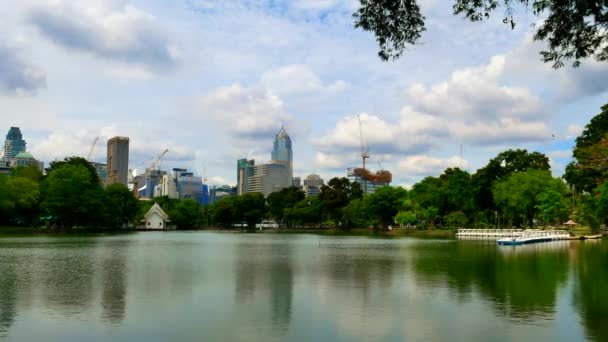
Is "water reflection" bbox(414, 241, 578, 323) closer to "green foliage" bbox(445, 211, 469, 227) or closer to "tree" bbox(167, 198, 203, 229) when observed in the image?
"green foliage" bbox(445, 211, 469, 227)

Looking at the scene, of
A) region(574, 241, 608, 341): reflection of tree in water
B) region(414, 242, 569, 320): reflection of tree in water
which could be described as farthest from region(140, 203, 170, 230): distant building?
region(574, 241, 608, 341): reflection of tree in water

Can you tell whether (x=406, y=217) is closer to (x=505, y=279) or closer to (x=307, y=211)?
(x=307, y=211)

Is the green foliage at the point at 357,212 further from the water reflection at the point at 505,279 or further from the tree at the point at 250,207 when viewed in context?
the water reflection at the point at 505,279

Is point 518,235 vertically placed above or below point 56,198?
below

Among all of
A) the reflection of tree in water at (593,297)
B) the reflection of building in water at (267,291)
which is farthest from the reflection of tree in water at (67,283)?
the reflection of tree in water at (593,297)

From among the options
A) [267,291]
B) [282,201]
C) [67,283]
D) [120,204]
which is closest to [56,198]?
[120,204]

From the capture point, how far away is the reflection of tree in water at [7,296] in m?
13.8

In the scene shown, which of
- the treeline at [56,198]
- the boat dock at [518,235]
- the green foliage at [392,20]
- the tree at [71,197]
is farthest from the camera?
the tree at [71,197]

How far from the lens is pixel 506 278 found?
23.7 metres

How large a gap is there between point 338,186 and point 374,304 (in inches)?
4468

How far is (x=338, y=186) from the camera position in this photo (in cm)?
13012

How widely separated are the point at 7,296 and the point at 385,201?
9091cm

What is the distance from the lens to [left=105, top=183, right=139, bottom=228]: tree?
99.9 metres

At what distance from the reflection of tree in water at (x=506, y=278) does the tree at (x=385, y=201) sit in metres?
70.1
